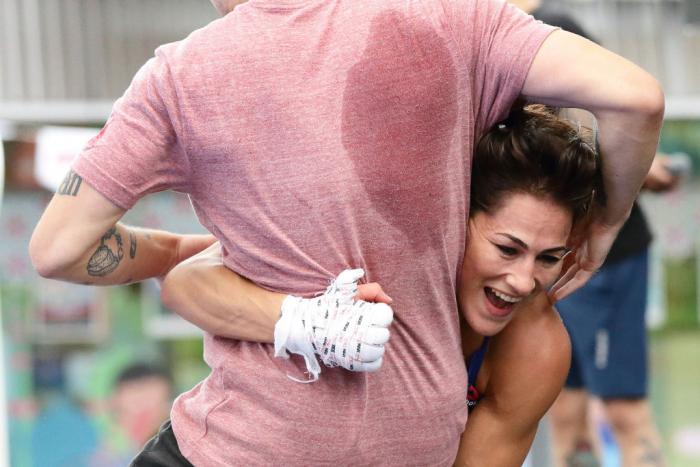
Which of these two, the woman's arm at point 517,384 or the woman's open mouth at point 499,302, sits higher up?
the woman's open mouth at point 499,302

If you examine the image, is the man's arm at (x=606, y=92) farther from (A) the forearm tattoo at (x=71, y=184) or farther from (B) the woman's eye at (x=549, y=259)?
(A) the forearm tattoo at (x=71, y=184)

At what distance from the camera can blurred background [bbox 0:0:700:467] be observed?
14.2ft

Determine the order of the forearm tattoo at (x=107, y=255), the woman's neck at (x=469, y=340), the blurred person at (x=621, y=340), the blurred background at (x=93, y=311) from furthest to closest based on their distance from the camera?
the blurred background at (x=93, y=311) → the blurred person at (x=621, y=340) → the woman's neck at (x=469, y=340) → the forearm tattoo at (x=107, y=255)

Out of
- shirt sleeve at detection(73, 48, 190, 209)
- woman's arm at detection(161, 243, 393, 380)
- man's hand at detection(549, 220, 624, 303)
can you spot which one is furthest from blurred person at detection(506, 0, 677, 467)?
shirt sleeve at detection(73, 48, 190, 209)

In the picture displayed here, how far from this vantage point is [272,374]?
4.87ft

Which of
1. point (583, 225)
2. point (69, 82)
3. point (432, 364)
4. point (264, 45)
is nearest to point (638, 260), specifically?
point (583, 225)

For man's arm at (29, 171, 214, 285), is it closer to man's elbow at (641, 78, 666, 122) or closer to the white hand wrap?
the white hand wrap

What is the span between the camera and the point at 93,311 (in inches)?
173

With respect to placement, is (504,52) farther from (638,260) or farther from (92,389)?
(92,389)

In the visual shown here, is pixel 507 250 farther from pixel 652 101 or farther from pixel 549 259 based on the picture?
pixel 652 101

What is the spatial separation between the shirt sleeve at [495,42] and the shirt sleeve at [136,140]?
384mm

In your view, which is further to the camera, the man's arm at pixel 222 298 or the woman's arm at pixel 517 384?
the woman's arm at pixel 517 384

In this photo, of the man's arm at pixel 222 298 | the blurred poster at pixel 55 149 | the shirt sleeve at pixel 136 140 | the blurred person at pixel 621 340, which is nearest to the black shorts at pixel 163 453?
the man's arm at pixel 222 298

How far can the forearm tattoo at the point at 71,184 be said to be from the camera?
1.43 metres
